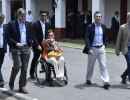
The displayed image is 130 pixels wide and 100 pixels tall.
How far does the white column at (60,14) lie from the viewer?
2617 centimetres

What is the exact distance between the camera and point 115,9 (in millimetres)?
24719

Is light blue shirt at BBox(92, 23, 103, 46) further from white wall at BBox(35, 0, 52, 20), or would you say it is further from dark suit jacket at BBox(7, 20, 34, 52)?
white wall at BBox(35, 0, 52, 20)

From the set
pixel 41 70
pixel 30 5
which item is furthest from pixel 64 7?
pixel 41 70

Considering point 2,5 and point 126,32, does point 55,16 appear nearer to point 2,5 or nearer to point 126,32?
point 2,5

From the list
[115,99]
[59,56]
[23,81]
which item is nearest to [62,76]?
[59,56]

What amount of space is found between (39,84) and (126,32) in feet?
8.43

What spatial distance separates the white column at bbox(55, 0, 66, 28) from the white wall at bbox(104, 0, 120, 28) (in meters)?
2.84

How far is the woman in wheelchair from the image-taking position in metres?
9.87

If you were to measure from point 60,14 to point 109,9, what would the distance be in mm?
3249

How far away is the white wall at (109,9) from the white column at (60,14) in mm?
2836

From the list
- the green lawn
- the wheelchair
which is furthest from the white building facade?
the wheelchair

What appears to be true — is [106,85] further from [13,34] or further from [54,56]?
[13,34]

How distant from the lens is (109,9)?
2514cm

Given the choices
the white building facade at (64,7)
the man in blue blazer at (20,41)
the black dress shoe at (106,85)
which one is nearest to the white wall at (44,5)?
the white building facade at (64,7)
